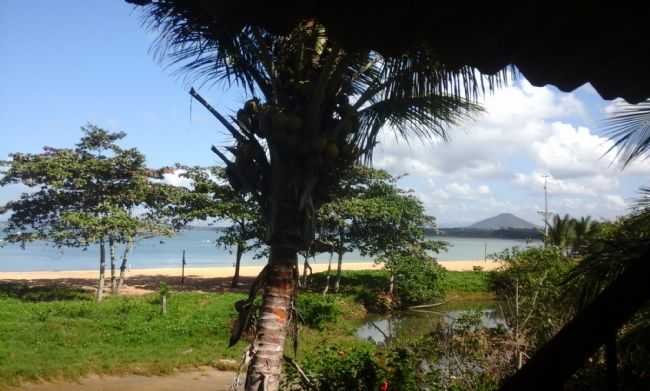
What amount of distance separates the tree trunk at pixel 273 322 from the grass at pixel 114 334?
200 inches

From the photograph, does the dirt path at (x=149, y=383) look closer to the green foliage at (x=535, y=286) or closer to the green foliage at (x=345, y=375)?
the green foliage at (x=345, y=375)

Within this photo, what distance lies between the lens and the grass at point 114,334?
10656 mm

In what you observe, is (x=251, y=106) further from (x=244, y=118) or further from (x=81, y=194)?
(x=81, y=194)

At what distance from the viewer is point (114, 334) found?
1350 cm

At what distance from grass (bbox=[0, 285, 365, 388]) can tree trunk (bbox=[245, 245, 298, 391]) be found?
508cm

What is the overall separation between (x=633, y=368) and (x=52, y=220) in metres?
18.4

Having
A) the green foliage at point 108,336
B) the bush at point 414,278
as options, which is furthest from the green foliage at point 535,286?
the bush at point 414,278

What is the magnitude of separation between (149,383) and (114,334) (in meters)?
3.91

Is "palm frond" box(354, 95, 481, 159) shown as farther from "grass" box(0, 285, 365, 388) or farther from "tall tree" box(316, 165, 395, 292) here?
"tall tree" box(316, 165, 395, 292)

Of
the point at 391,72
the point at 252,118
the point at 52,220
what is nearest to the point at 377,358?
the point at 252,118

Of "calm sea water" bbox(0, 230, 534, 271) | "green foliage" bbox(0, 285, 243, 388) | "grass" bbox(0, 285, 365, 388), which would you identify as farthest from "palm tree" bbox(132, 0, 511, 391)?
"calm sea water" bbox(0, 230, 534, 271)

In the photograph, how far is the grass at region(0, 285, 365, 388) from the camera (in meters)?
10.7

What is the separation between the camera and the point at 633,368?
3.28 meters

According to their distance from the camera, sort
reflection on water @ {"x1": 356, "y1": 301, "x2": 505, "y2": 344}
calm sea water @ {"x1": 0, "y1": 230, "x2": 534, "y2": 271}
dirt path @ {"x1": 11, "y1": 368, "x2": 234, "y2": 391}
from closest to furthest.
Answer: dirt path @ {"x1": 11, "y1": 368, "x2": 234, "y2": 391} → reflection on water @ {"x1": 356, "y1": 301, "x2": 505, "y2": 344} → calm sea water @ {"x1": 0, "y1": 230, "x2": 534, "y2": 271}
